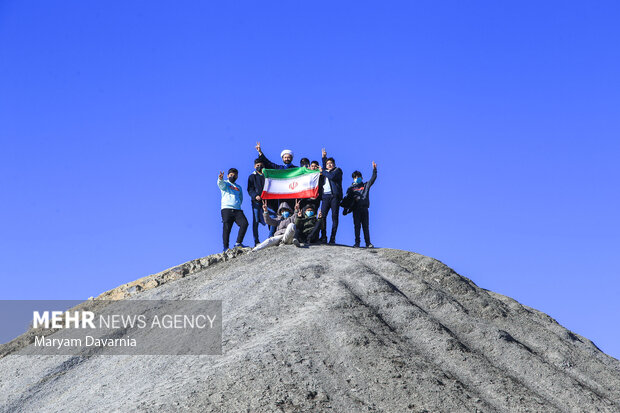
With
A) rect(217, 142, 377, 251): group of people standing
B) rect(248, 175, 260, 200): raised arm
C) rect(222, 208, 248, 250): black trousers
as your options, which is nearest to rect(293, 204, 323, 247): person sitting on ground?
rect(217, 142, 377, 251): group of people standing

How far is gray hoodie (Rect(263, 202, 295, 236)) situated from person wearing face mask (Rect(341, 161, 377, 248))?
1612mm

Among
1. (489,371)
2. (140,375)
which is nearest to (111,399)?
(140,375)

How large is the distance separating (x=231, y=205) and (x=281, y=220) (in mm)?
1472

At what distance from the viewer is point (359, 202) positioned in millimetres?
21328

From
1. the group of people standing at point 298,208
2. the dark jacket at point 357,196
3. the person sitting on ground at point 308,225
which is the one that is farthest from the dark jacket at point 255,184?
the dark jacket at point 357,196

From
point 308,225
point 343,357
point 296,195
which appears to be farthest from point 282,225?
point 343,357

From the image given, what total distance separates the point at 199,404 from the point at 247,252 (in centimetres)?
845

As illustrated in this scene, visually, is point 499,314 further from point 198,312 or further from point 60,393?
point 60,393

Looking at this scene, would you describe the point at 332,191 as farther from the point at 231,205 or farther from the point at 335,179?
the point at 231,205

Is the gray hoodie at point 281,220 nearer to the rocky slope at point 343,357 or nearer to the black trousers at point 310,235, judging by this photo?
the black trousers at point 310,235

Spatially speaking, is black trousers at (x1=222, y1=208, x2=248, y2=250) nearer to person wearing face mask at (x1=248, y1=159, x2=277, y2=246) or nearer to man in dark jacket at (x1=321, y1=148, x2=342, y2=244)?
person wearing face mask at (x1=248, y1=159, x2=277, y2=246)

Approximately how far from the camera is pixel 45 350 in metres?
18.4

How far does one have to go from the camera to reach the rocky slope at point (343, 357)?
44.3 feet

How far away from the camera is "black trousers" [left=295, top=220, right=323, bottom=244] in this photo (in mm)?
20688
